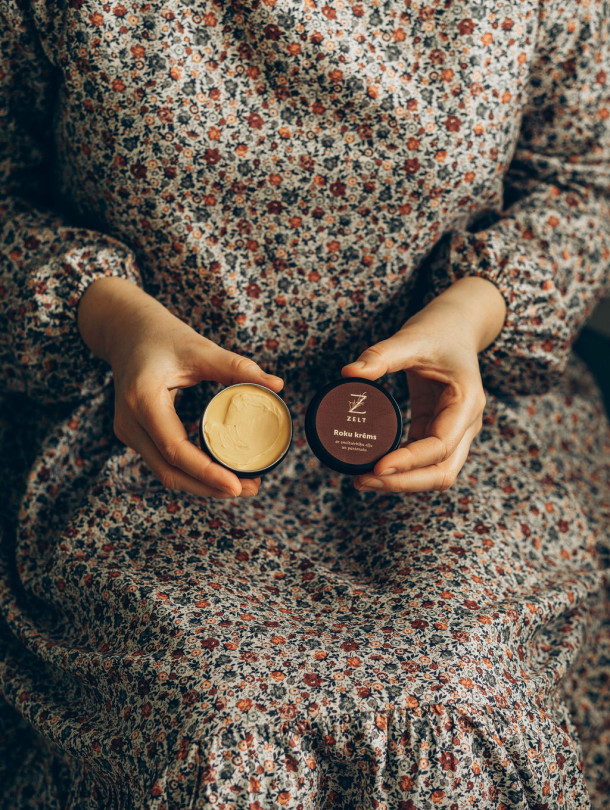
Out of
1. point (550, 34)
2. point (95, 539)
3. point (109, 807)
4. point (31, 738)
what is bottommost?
point (31, 738)

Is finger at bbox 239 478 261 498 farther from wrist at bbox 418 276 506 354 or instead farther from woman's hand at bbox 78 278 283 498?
wrist at bbox 418 276 506 354

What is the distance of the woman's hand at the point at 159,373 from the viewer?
35.0 inches

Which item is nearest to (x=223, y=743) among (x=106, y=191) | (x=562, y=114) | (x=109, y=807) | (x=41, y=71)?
(x=109, y=807)

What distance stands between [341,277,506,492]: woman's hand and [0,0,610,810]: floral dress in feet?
0.24

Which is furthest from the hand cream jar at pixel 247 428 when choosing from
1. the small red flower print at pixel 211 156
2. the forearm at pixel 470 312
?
the small red flower print at pixel 211 156

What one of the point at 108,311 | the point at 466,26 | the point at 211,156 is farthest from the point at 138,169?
the point at 466,26

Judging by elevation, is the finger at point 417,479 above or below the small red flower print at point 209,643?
above

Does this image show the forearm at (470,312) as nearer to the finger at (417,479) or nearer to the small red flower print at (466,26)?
the finger at (417,479)

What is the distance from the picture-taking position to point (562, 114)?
3.77 ft

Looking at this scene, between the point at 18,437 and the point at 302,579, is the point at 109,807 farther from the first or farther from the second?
the point at 18,437

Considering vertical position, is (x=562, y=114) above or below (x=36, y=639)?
above

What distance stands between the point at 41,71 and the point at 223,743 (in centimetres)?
100

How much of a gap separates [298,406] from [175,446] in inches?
13.9

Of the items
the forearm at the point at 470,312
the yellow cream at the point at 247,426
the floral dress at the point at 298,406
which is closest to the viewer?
the floral dress at the point at 298,406
